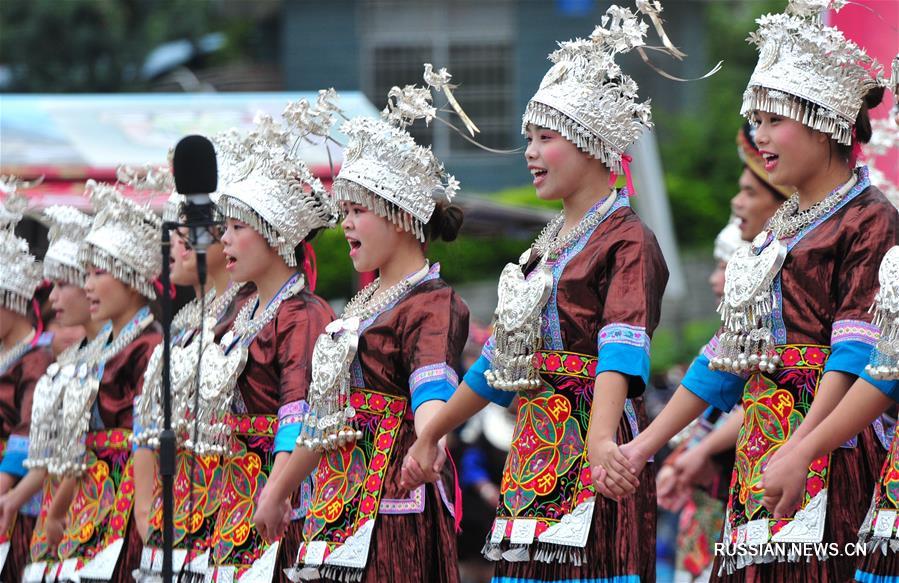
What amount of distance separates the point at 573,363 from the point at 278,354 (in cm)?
129

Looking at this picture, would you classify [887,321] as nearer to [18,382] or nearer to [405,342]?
[405,342]

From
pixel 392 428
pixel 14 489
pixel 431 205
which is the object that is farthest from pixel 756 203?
pixel 14 489

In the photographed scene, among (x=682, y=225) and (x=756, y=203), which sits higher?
(x=682, y=225)

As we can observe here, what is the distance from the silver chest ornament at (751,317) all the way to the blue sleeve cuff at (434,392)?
3.15 ft

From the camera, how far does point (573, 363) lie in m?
Answer: 4.54

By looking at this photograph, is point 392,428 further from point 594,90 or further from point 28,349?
point 28,349

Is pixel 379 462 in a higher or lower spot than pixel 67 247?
lower

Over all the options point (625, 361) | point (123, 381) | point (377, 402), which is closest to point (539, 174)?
point (625, 361)

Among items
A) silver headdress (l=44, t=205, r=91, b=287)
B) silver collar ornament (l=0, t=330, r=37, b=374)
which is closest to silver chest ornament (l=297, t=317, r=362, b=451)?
silver headdress (l=44, t=205, r=91, b=287)

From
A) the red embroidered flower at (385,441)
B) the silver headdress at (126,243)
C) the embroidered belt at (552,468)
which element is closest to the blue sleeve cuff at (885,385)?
the embroidered belt at (552,468)

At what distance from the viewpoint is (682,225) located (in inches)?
852

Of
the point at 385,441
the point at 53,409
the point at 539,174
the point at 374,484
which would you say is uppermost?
the point at 539,174

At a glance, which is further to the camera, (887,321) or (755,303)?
(755,303)

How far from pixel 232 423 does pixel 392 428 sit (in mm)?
675
